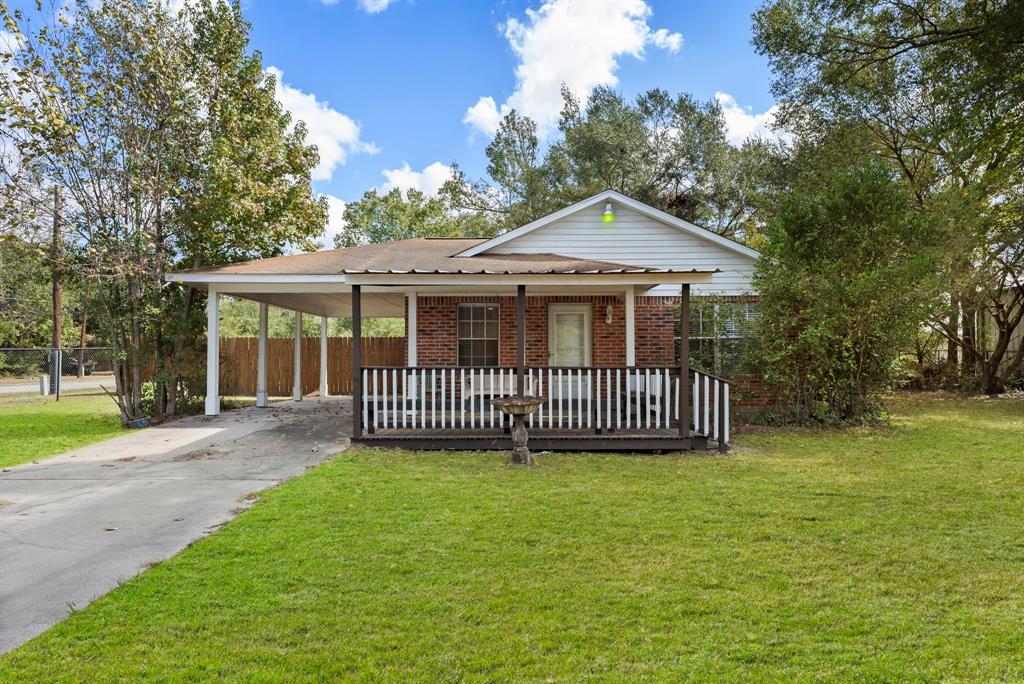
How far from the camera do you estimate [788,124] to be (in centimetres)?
2012

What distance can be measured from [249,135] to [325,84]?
12.0 m

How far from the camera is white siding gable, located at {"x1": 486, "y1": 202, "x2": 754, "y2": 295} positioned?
1257cm

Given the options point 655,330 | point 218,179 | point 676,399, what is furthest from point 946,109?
point 218,179

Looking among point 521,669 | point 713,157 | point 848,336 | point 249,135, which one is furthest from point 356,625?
point 713,157

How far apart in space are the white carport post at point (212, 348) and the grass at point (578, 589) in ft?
20.9

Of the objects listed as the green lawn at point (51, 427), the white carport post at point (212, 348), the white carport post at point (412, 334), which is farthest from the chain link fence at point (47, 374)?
the white carport post at point (412, 334)

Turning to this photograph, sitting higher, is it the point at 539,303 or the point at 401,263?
the point at 401,263

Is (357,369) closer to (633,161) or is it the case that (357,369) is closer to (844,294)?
(844,294)

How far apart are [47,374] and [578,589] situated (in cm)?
A: 2224

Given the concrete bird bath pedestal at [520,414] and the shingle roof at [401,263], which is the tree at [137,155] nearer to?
the shingle roof at [401,263]

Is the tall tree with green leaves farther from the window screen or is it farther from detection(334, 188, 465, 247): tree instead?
detection(334, 188, 465, 247): tree

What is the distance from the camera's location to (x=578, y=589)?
366cm

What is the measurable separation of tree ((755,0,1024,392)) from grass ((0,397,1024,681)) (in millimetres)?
3911

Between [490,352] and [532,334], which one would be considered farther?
[490,352]
